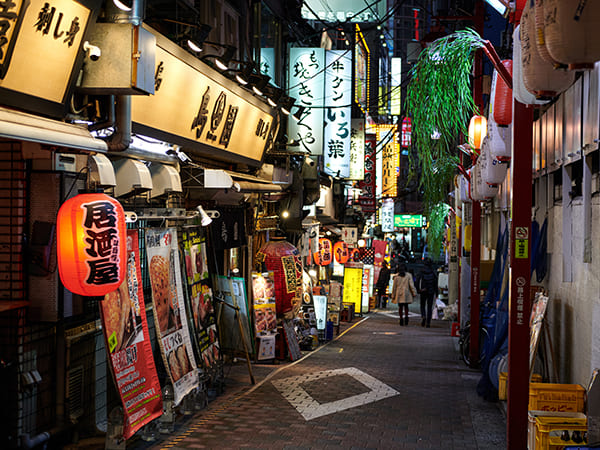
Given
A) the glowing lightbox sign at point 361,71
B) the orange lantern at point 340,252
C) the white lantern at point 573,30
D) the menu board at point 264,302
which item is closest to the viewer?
the white lantern at point 573,30

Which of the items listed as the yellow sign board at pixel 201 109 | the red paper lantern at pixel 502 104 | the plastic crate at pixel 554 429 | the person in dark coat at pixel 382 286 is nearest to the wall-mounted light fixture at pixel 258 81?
the yellow sign board at pixel 201 109

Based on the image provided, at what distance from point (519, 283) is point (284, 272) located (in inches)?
419

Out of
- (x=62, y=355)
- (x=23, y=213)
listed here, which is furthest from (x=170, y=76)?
(x=62, y=355)

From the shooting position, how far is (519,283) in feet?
29.5

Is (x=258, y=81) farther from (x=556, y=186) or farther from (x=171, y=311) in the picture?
(x=556, y=186)

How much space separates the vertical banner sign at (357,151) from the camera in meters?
31.9

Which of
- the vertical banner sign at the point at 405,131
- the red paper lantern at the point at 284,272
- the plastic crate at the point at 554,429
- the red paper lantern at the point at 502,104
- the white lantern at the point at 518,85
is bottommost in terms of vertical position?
the plastic crate at the point at 554,429

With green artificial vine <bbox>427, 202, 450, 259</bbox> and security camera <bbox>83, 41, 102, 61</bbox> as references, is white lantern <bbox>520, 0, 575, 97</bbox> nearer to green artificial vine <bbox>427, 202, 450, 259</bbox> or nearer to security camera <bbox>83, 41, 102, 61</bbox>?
security camera <bbox>83, 41, 102, 61</bbox>

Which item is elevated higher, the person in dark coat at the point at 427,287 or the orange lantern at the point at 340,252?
the orange lantern at the point at 340,252

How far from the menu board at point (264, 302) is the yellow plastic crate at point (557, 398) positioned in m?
10.6

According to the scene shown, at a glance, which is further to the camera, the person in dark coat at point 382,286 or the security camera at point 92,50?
the person in dark coat at point 382,286

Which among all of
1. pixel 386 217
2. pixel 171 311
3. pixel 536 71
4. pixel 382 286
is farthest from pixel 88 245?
pixel 386 217

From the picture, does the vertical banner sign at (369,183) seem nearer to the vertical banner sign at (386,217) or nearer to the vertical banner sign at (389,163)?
the vertical banner sign at (389,163)

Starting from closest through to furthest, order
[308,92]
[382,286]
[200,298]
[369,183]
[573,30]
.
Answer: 1. [573,30]
2. [200,298]
3. [308,92]
4. [382,286]
5. [369,183]
